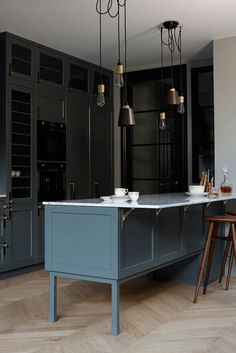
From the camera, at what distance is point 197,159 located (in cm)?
624

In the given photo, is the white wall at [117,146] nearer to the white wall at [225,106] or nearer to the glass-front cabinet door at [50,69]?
the glass-front cabinet door at [50,69]

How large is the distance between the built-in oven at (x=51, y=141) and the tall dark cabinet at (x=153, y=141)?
1.36 meters

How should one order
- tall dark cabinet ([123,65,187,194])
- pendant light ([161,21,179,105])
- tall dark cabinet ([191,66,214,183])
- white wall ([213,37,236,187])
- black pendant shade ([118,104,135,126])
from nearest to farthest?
black pendant shade ([118,104,135,126])
pendant light ([161,21,179,105])
white wall ([213,37,236,187])
tall dark cabinet ([191,66,214,183])
tall dark cabinet ([123,65,187,194])

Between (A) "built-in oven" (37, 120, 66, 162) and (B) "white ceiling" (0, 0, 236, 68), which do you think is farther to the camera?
(A) "built-in oven" (37, 120, 66, 162)

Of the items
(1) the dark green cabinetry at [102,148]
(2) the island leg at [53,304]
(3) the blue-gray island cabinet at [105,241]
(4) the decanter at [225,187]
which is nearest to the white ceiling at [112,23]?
(1) the dark green cabinetry at [102,148]

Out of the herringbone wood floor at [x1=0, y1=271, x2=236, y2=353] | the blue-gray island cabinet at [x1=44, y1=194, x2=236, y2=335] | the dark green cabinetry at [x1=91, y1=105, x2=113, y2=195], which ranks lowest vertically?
the herringbone wood floor at [x1=0, y1=271, x2=236, y2=353]

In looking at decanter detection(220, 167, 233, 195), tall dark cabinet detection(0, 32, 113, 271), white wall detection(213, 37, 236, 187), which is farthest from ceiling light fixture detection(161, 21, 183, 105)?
tall dark cabinet detection(0, 32, 113, 271)

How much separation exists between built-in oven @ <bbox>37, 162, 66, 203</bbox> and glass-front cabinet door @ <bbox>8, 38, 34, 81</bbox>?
1058 millimetres

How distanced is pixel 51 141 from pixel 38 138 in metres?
0.23

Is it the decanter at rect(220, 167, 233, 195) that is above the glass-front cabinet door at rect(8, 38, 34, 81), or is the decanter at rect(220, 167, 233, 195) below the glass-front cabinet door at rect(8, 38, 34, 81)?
below

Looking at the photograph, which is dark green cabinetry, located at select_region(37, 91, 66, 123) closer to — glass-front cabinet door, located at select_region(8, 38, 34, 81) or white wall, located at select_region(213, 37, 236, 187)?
glass-front cabinet door, located at select_region(8, 38, 34, 81)

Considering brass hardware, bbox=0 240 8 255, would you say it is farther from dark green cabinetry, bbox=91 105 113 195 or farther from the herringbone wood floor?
dark green cabinetry, bbox=91 105 113 195

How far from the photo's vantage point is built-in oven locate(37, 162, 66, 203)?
5.43 metres

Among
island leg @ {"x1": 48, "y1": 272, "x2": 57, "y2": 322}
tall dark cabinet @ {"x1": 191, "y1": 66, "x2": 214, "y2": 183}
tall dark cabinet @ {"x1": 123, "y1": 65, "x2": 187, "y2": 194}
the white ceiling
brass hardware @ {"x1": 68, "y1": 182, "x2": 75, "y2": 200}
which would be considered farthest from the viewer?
tall dark cabinet @ {"x1": 123, "y1": 65, "x2": 187, "y2": 194}
